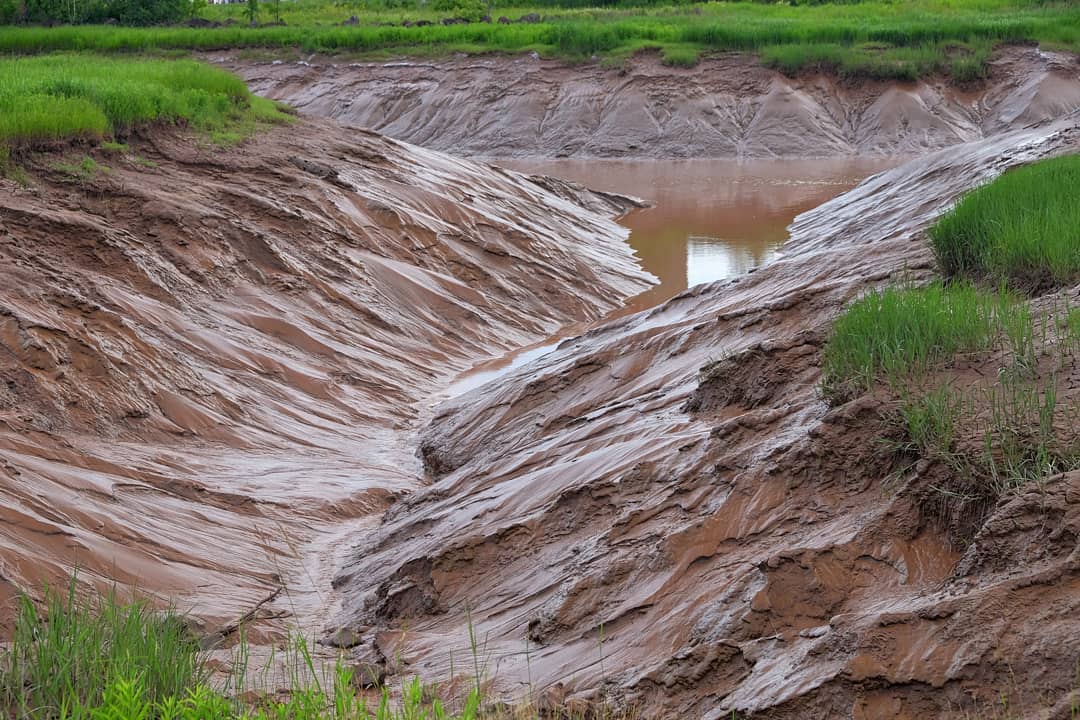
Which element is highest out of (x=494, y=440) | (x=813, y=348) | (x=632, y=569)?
(x=813, y=348)

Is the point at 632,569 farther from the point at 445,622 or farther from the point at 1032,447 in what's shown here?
the point at 1032,447

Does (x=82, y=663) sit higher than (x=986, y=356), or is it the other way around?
(x=986, y=356)

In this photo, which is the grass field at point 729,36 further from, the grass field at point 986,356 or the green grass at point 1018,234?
the grass field at point 986,356

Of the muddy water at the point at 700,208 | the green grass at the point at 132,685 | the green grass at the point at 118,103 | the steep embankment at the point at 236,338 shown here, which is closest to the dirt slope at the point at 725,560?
the green grass at the point at 132,685

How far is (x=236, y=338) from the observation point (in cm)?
1016

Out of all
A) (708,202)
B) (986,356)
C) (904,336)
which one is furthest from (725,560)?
(708,202)

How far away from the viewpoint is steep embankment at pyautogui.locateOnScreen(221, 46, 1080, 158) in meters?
31.2

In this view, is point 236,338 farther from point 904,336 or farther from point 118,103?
point 904,336

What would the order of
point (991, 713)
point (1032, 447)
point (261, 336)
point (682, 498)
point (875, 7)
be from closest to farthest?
point (991, 713), point (1032, 447), point (682, 498), point (261, 336), point (875, 7)

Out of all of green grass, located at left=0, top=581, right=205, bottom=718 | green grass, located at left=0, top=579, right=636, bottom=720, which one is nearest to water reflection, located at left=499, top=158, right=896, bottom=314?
green grass, located at left=0, top=579, right=636, bottom=720

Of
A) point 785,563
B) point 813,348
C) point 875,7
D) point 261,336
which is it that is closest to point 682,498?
point 785,563

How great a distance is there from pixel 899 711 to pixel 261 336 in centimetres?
775

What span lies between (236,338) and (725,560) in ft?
20.6

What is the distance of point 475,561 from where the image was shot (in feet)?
20.0
